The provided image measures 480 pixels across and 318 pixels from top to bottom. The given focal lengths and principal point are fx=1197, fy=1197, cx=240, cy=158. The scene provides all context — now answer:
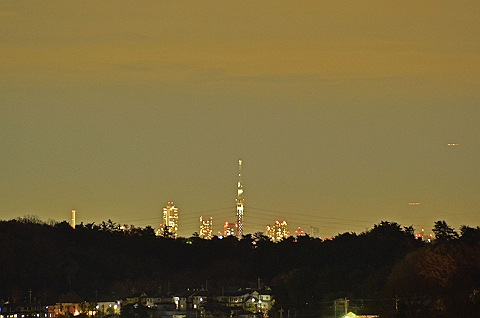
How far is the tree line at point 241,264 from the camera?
62.3m

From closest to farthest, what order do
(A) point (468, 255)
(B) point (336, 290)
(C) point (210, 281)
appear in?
(A) point (468, 255) < (B) point (336, 290) < (C) point (210, 281)

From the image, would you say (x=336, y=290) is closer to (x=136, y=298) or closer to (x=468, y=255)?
(x=468, y=255)

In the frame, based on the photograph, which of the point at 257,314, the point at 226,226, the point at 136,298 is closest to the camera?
the point at 257,314

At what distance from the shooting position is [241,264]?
92.4 metres

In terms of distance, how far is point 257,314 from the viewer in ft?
246

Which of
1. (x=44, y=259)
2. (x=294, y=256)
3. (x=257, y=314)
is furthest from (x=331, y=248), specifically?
(x=44, y=259)

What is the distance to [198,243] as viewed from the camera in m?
101

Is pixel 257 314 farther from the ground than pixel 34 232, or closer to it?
closer to it

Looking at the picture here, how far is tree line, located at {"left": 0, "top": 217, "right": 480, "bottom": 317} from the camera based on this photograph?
6234cm

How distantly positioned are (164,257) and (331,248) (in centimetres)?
1602

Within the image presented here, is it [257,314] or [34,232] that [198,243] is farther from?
[257,314]

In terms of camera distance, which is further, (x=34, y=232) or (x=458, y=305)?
(x=34, y=232)

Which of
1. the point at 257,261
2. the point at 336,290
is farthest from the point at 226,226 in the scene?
the point at 336,290

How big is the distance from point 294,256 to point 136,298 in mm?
13782
